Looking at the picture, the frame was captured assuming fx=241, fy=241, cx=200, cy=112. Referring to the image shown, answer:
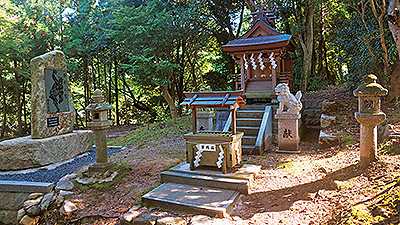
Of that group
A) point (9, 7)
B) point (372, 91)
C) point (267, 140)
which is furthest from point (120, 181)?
Answer: point (9, 7)

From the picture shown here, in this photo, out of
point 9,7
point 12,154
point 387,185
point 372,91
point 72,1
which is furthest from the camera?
point 72,1

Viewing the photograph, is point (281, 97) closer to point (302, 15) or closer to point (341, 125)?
point (341, 125)

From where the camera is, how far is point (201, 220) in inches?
185

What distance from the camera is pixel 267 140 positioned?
9.58 m

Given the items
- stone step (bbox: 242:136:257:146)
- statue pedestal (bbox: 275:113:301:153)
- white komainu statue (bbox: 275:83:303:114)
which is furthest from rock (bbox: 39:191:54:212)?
white komainu statue (bbox: 275:83:303:114)

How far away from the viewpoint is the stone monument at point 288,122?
28.7 feet

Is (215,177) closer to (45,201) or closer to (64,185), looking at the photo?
(64,185)

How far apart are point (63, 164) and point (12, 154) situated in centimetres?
170

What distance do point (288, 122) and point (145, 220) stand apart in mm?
6189

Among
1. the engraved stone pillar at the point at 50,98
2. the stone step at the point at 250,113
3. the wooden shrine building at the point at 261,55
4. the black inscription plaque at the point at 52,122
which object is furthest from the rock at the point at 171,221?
the wooden shrine building at the point at 261,55

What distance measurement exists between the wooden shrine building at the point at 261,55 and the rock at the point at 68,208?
342 inches

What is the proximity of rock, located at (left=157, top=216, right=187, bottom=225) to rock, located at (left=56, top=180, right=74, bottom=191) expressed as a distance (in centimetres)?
398

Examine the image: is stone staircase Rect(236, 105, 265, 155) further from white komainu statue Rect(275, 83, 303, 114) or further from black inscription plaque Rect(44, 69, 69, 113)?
black inscription plaque Rect(44, 69, 69, 113)

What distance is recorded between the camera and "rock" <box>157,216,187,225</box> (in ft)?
15.5
